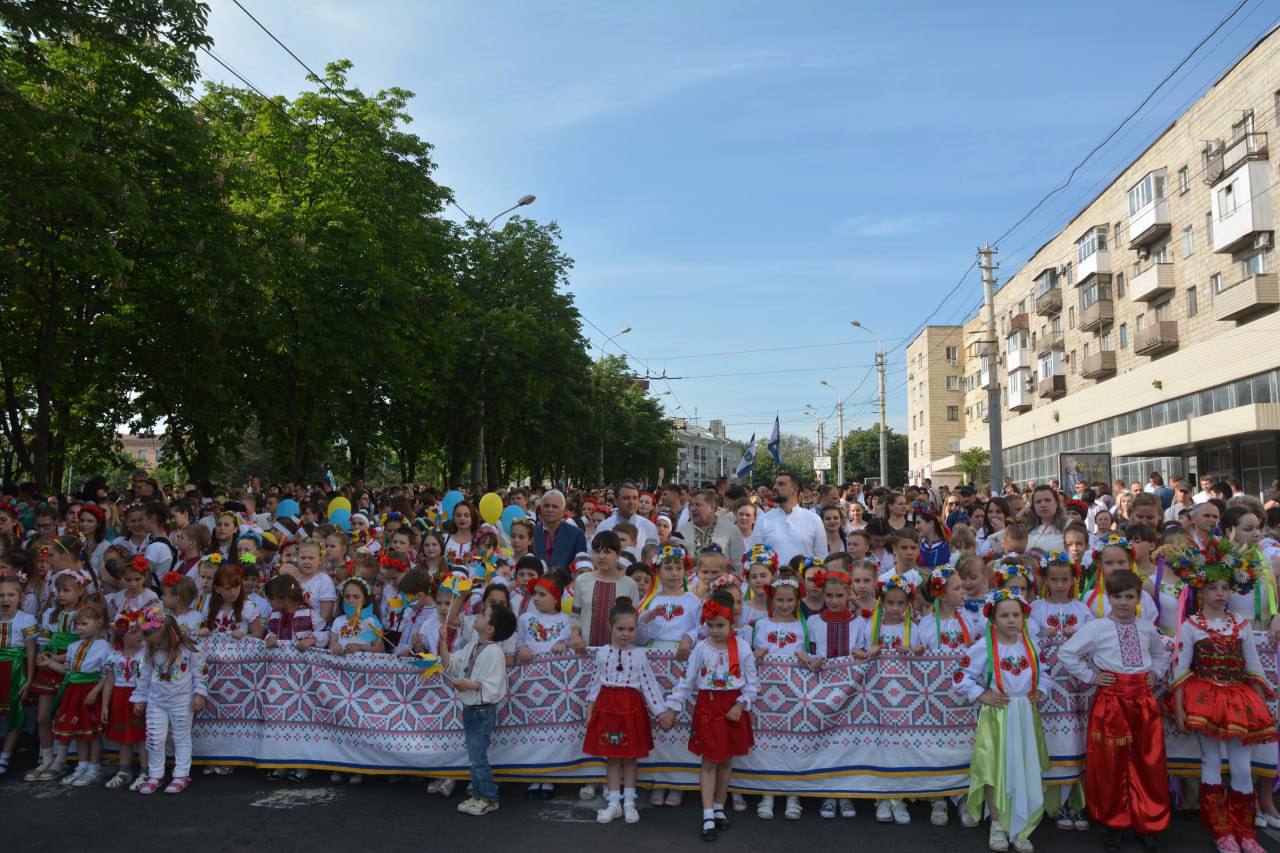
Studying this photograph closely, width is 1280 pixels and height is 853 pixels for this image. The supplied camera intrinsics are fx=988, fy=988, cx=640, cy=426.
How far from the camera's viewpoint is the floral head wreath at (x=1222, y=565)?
5957 mm

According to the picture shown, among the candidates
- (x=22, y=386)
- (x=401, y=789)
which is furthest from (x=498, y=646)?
(x=22, y=386)

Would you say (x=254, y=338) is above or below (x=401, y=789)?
above

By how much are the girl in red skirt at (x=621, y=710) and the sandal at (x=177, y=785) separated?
2.87m

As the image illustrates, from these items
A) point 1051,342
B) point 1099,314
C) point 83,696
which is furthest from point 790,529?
point 1051,342

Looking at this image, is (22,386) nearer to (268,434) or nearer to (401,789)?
(268,434)

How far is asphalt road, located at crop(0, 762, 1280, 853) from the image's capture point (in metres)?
5.78

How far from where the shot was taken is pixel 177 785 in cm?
686

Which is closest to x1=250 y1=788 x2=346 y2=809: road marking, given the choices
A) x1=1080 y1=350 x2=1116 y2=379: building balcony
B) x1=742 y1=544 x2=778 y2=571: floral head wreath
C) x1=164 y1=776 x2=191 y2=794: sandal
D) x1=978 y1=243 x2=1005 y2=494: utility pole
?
x1=164 y1=776 x2=191 y2=794: sandal

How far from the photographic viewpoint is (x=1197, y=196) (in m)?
35.3

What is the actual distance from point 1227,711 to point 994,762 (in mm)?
1346

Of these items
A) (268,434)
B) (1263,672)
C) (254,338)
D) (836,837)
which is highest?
(254,338)

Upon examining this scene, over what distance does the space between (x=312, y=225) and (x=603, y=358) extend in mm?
37334

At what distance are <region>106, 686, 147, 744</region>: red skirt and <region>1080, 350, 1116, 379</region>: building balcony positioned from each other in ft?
147

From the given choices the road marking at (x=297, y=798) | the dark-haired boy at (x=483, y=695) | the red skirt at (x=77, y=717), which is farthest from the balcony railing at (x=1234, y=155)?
the red skirt at (x=77, y=717)
